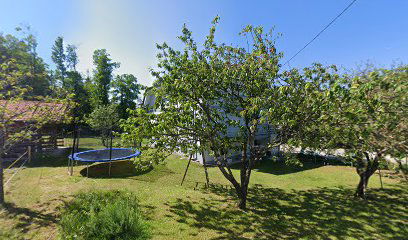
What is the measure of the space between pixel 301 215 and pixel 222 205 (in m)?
3.42

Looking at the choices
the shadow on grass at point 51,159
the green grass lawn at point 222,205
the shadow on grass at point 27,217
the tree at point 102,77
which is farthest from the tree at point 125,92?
the shadow on grass at point 27,217

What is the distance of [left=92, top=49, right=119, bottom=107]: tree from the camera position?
1754 inches

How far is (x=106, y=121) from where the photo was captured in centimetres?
2648

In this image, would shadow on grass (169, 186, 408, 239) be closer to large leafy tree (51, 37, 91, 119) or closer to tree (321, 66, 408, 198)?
tree (321, 66, 408, 198)

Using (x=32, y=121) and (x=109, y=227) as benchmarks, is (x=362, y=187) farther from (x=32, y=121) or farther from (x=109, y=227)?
(x=32, y=121)

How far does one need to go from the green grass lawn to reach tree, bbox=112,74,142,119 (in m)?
32.0

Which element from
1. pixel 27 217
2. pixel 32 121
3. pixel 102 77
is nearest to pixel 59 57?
pixel 102 77

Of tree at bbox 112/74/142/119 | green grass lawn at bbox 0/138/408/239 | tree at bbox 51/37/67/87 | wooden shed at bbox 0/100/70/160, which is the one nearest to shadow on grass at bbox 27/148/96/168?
green grass lawn at bbox 0/138/408/239

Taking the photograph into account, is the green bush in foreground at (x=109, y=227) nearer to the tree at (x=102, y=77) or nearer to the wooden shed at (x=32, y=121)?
the wooden shed at (x=32, y=121)

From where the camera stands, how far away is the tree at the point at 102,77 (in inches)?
1754

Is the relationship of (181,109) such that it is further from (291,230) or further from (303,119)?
(291,230)

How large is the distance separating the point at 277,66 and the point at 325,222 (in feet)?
21.6

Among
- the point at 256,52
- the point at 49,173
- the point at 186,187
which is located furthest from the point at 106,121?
the point at 256,52

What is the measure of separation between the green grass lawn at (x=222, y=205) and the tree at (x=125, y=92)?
32.0 m
